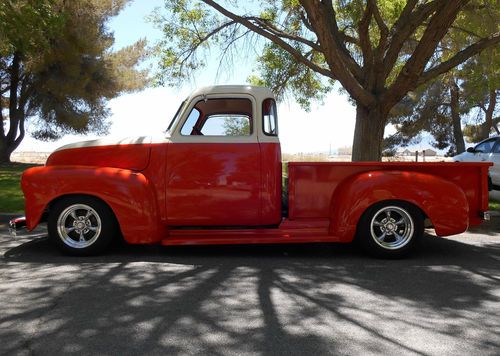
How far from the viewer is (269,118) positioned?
6.23 m

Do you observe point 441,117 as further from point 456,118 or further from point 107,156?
point 107,156

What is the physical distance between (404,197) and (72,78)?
69.0 feet

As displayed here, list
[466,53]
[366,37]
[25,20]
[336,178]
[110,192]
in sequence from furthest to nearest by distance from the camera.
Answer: [366,37]
[25,20]
[466,53]
[336,178]
[110,192]

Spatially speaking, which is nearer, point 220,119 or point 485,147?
point 220,119

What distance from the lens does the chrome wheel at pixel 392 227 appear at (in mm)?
5797

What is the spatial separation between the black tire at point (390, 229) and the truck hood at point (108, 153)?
282 centimetres

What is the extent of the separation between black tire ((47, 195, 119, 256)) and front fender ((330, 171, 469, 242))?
276 centimetres

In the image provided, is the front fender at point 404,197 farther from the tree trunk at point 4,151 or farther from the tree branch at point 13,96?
the tree trunk at point 4,151

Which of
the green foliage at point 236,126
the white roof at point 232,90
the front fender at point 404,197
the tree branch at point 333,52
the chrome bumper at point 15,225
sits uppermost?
the tree branch at point 333,52

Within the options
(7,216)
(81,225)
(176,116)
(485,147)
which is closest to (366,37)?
(485,147)

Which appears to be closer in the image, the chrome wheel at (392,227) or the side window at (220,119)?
the chrome wheel at (392,227)

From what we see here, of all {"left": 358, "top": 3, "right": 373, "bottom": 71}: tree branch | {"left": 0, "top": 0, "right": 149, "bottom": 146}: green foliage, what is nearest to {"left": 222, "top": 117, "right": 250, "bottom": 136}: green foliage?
{"left": 358, "top": 3, "right": 373, "bottom": 71}: tree branch

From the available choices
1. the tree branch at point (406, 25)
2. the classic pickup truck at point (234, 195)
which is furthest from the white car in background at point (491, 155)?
the classic pickup truck at point (234, 195)

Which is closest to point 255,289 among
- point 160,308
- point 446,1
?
point 160,308
